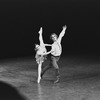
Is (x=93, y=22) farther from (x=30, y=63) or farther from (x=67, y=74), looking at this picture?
(x=67, y=74)

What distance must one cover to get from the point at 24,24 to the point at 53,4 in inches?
147

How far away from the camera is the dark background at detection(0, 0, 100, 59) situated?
16766 mm

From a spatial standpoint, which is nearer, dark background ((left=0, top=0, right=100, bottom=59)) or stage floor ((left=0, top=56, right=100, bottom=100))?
stage floor ((left=0, top=56, right=100, bottom=100))

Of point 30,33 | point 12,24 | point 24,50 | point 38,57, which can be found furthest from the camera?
point 12,24

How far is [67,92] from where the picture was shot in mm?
9727

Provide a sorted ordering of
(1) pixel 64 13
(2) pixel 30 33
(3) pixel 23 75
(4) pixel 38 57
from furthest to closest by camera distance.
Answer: (1) pixel 64 13 < (2) pixel 30 33 < (3) pixel 23 75 < (4) pixel 38 57

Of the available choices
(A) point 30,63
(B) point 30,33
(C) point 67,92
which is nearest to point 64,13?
(B) point 30,33

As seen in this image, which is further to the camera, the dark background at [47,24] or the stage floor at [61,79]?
the dark background at [47,24]

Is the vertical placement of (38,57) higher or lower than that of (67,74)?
higher

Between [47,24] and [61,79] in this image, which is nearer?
[61,79]

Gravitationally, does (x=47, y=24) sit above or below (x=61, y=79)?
below

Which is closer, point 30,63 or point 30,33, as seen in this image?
point 30,63

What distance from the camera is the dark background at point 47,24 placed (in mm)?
16766

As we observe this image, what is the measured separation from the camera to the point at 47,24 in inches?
853
